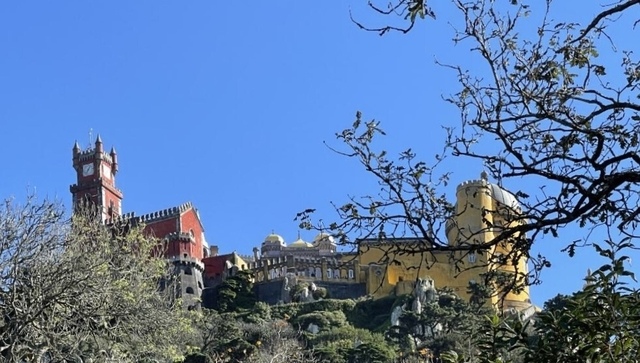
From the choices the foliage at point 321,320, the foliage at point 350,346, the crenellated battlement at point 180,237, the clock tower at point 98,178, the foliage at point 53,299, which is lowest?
the foliage at point 53,299

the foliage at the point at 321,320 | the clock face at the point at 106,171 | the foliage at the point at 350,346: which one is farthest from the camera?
the clock face at the point at 106,171

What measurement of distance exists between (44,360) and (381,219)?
11047 millimetres

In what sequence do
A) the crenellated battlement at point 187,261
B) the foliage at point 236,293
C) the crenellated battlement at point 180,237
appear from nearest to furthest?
the foliage at point 236,293 → the crenellated battlement at point 187,261 → the crenellated battlement at point 180,237

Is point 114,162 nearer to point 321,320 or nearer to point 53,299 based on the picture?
point 321,320

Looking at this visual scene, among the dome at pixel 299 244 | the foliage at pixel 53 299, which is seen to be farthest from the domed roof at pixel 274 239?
the foliage at pixel 53 299

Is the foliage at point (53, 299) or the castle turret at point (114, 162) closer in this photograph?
the foliage at point (53, 299)

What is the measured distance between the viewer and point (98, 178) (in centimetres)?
6012

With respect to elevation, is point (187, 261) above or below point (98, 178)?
below

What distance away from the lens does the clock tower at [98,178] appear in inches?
2344

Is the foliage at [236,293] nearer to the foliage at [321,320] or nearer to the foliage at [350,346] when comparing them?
the foliage at [321,320]

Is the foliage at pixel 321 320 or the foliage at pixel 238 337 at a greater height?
the foliage at pixel 321 320

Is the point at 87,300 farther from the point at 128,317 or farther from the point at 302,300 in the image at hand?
the point at 302,300

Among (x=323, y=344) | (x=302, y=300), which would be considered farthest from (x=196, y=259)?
(x=323, y=344)

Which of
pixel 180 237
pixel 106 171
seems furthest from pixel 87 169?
pixel 180 237
